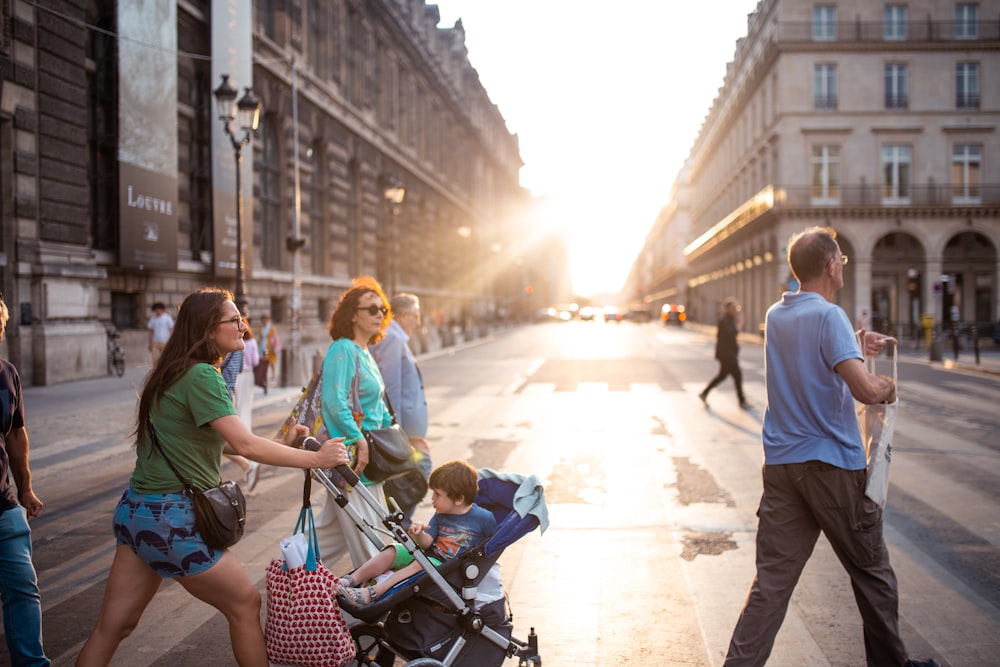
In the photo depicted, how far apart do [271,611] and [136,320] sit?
62.5 ft

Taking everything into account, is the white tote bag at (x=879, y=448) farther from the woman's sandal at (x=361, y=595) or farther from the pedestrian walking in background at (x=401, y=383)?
the pedestrian walking in background at (x=401, y=383)

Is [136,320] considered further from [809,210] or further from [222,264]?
[809,210]

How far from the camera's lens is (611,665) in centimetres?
400

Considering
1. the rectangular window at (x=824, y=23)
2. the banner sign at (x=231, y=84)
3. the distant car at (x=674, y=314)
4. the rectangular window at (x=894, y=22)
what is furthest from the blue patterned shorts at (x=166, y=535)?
the distant car at (x=674, y=314)

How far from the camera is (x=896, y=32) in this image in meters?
43.2

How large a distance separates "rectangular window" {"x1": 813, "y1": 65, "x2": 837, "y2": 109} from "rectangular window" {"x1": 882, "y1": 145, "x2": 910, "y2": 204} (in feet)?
11.7

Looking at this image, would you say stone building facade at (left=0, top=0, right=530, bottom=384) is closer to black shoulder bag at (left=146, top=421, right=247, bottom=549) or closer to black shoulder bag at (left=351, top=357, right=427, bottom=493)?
black shoulder bag at (left=351, top=357, right=427, bottom=493)

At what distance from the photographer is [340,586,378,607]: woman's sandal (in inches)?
141

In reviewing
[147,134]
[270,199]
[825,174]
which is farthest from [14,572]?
[825,174]

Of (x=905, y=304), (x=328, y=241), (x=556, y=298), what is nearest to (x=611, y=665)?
(x=328, y=241)

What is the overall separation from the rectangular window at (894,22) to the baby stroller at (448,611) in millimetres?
46496

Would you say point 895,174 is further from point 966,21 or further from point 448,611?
point 448,611

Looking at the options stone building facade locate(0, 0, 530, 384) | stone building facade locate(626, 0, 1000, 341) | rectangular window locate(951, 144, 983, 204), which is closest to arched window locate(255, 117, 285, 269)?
stone building facade locate(0, 0, 530, 384)

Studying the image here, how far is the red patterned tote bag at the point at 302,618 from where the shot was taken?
3.21 metres
